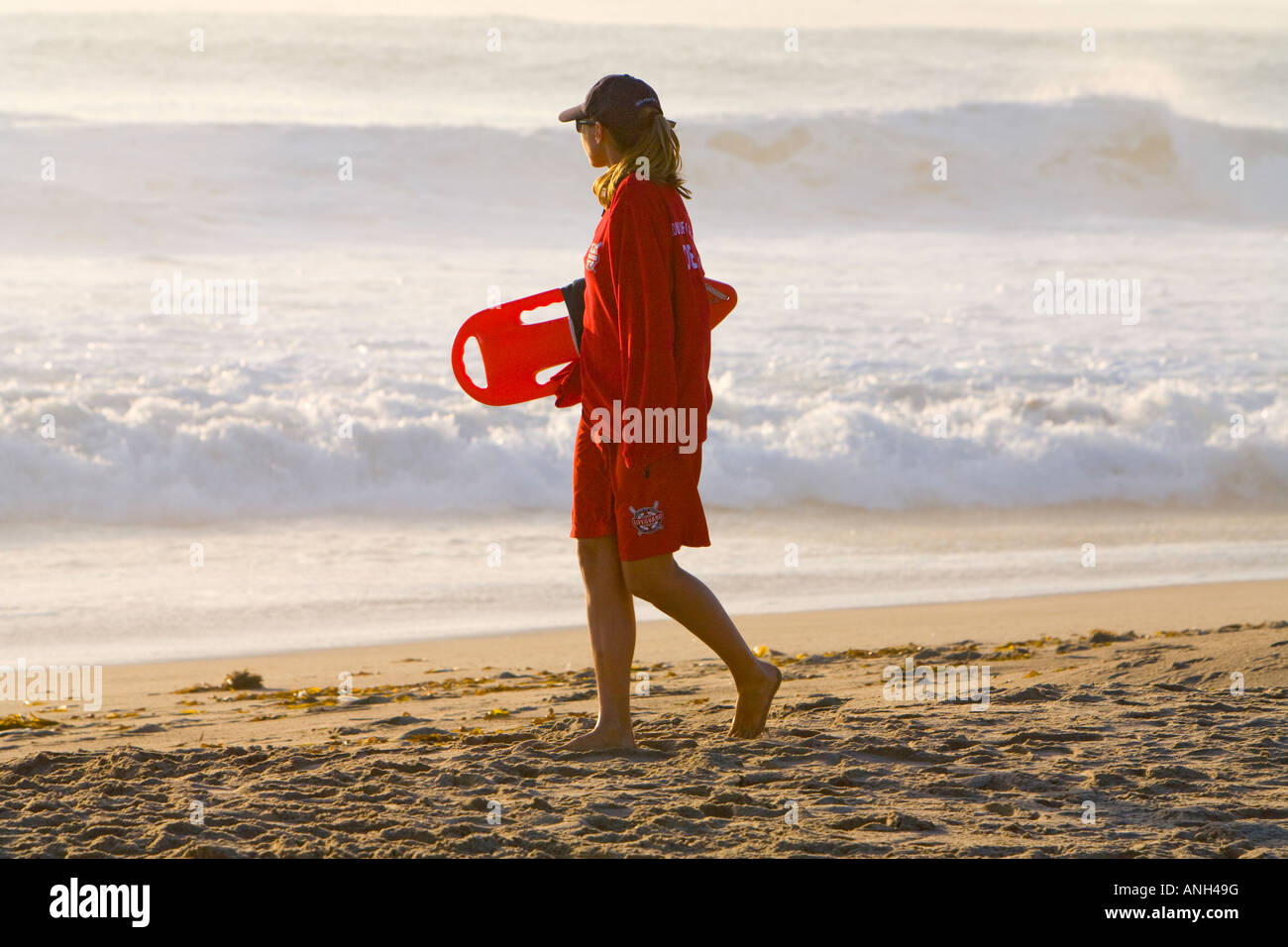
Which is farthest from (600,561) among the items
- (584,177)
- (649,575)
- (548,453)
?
(584,177)

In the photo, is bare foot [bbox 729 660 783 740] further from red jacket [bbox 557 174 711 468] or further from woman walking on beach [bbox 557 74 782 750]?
red jacket [bbox 557 174 711 468]

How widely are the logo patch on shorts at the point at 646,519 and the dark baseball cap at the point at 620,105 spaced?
101 cm

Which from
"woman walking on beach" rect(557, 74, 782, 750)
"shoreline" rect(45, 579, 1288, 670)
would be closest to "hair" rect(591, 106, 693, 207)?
"woman walking on beach" rect(557, 74, 782, 750)

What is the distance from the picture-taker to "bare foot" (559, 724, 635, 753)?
3996mm

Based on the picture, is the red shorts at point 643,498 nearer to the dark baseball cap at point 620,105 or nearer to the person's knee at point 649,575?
the person's knee at point 649,575

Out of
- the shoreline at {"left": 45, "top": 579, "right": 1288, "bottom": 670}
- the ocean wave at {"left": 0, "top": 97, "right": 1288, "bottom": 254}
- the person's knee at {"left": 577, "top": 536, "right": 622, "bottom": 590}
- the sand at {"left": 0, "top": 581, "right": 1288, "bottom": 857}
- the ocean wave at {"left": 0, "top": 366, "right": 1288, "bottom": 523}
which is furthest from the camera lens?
the ocean wave at {"left": 0, "top": 97, "right": 1288, "bottom": 254}

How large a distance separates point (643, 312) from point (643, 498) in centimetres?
50

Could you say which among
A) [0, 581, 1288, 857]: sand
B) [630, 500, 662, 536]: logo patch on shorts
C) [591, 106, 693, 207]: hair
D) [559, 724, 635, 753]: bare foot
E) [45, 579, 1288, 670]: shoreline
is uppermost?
[591, 106, 693, 207]: hair

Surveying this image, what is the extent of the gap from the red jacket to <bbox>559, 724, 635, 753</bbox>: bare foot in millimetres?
861

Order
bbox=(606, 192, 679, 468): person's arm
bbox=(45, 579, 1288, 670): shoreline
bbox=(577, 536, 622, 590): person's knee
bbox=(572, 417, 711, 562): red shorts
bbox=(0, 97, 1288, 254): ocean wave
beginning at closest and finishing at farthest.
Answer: bbox=(606, 192, 679, 468): person's arm < bbox=(572, 417, 711, 562): red shorts < bbox=(577, 536, 622, 590): person's knee < bbox=(45, 579, 1288, 670): shoreline < bbox=(0, 97, 1288, 254): ocean wave

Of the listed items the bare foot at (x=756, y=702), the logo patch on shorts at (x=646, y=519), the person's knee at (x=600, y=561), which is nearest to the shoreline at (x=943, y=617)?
the bare foot at (x=756, y=702)

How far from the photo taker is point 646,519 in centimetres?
370

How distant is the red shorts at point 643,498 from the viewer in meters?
3.68
